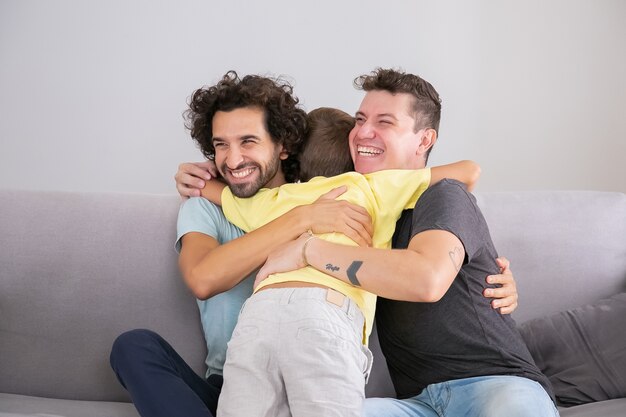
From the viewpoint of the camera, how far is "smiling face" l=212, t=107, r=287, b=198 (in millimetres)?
2119

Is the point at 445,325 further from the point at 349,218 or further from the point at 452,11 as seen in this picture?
the point at 452,11

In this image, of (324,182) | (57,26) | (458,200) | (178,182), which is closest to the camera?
(458,200)

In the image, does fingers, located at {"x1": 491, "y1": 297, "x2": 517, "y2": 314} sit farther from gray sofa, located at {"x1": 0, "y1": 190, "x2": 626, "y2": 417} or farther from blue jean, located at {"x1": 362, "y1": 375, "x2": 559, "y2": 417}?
gray sofa, located at {"x1": 0, "y1": 190, "x2": 626, "y2": 417}

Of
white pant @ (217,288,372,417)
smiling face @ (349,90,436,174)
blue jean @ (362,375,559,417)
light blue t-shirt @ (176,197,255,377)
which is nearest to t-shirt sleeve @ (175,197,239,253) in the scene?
light blue t-shirt @ (176,197,255,377)

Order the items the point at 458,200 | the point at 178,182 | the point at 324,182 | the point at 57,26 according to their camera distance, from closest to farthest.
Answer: the point at 458,200, the point at 324,182, the point at 178,182, the point at 57,26

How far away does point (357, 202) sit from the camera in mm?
1896

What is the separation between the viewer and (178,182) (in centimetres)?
223

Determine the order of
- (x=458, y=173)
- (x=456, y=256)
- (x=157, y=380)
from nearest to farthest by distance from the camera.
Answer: (x=456, y=256) < (x=157, y=380) < (x=458, y=173)

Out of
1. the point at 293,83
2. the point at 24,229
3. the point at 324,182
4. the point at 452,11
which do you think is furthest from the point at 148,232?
the point at 452,11

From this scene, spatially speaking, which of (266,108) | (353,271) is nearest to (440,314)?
(353,271)

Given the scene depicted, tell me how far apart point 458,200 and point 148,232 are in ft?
3.05

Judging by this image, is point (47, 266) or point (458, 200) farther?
point (47, 266)

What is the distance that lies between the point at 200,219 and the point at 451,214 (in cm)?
70

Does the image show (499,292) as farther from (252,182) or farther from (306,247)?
(252,182)
